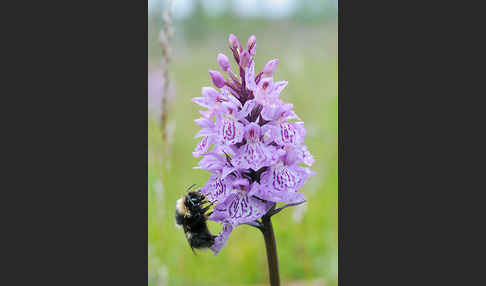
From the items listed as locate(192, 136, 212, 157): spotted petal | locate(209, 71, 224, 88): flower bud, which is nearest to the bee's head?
locate(192, 136, 212, 157): spotted petal

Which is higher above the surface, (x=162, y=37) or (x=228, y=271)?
(x=162, y=37)

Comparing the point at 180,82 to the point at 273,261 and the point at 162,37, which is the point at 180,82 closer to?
the point at 162,37

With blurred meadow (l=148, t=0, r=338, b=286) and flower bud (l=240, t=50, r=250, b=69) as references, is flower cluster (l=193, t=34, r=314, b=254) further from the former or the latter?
blurred meadow (l=148, t=0, r=338, b=286)

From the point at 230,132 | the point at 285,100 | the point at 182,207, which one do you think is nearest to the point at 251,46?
the point at 230,132

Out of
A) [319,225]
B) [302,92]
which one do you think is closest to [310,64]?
[302,92]

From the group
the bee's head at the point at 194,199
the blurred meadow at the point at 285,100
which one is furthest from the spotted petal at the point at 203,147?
the blurred meadow at the point at 285,100
